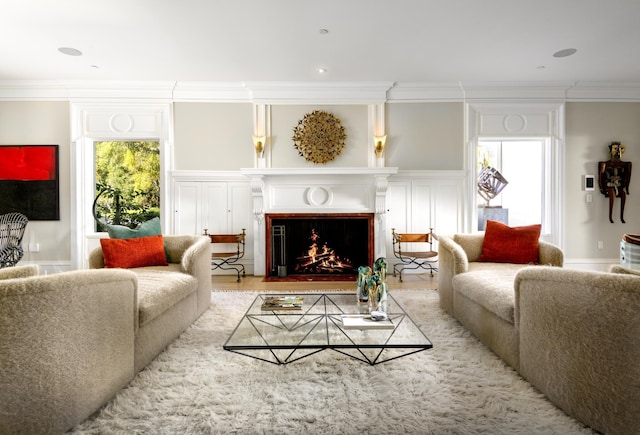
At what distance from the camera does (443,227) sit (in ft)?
16.1

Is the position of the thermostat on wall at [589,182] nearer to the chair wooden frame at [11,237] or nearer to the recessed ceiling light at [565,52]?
the recessed ceiling light at [565,52]

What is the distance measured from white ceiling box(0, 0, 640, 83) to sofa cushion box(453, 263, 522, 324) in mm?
2171

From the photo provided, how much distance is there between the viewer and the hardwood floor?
4117 mm

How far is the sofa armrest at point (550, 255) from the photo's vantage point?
2957 millimetres

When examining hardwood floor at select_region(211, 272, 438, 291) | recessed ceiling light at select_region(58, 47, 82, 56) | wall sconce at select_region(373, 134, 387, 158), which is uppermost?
recessed ceiling light at select_region(58, 47, 82, 56)

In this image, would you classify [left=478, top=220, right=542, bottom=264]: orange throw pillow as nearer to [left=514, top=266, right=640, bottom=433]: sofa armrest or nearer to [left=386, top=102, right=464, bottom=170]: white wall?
[left=514, top=266, right=640, bottom=433]: sofa armrest

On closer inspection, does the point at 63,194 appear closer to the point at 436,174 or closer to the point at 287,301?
the point at 287,301

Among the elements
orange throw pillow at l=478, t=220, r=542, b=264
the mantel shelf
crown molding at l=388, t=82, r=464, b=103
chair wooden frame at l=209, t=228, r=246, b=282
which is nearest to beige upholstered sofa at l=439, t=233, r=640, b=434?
orange throw pillow at l=478, t=220, r=542, b=264

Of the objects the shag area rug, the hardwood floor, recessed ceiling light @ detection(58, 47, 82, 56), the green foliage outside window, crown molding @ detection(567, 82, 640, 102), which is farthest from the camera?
Answer: the green foliage outside window

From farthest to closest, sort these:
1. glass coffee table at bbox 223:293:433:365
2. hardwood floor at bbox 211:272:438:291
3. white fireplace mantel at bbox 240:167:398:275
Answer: white fireplace mantel at bbox 240:167:398:275 → hardwood floor at bbox 211:272:438:291 → glass coffee table at bbox 223:293:433:365

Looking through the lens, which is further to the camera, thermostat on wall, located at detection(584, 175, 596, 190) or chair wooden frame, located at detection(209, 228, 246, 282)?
thermostat on wall, located at detection(584, 175, 596, 190)

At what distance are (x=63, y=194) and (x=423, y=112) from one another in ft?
16.5

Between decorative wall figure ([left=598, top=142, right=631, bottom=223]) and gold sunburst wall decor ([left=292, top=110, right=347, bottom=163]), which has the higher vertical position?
gold sunburst wall decor ([left=292, top=110, right=347, bottom=163])

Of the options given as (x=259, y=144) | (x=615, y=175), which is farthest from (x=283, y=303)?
(x=615, y=175)
